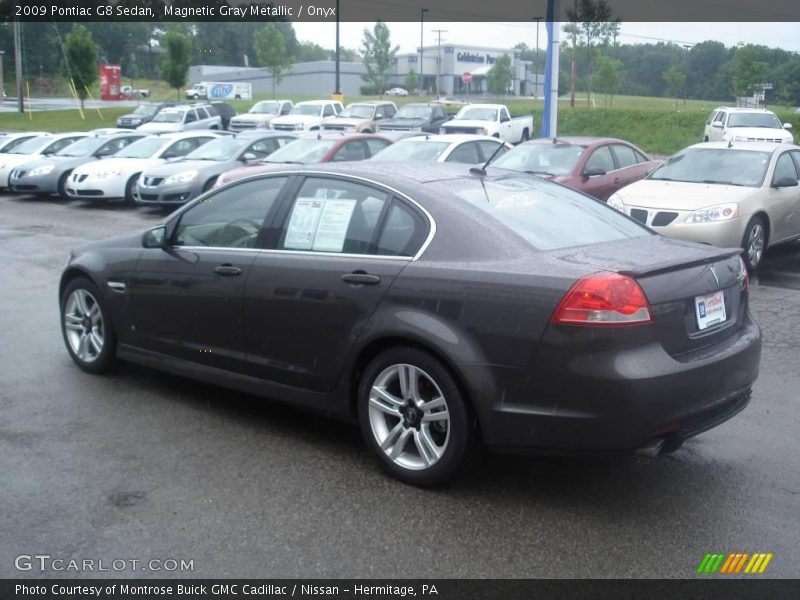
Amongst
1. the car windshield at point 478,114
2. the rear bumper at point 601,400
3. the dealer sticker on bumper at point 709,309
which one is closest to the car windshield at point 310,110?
the car windshield at point 478,114

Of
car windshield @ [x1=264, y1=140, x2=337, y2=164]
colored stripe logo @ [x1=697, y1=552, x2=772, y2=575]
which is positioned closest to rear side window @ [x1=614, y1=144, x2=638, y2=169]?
car windshield @ [x1=264, y1=140, x2=337, y2=164]

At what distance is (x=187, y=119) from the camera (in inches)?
1422

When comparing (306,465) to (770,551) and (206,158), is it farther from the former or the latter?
(206,158)

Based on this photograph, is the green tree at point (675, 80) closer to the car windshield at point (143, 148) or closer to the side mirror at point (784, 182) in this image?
the car windshield at point (143, 148)

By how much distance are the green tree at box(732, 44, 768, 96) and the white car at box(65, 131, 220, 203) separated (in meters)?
33.2

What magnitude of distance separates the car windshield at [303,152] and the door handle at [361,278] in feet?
38.1

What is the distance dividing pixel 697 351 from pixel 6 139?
76.0 ft

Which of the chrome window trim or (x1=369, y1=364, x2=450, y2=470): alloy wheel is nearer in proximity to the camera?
(x1=369, y1=364, x2=450, y2=470): alloy wheel

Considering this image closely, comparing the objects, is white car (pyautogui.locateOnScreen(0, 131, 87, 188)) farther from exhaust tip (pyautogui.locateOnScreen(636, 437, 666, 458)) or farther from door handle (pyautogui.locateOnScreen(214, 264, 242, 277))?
exhaust tip (pyautogui.locateOnScreen(636, 437, 666, 458))

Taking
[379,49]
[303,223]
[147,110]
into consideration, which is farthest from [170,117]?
[379,49]

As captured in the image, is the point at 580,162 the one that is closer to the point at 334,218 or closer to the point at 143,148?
the point at 334,218

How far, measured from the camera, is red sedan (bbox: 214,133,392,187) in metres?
16.1

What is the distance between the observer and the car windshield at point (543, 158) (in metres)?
13.2

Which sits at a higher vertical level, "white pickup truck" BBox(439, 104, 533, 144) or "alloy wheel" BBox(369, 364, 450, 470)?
"white pickup truck" BBox(439, 104, 533, 144)
